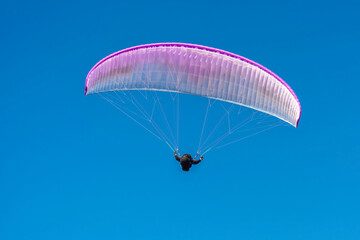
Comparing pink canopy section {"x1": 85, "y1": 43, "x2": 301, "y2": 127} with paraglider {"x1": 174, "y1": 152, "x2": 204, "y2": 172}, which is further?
paraglider {"x1": 174, "y1": 152, "x2": 204, "y2": 172}

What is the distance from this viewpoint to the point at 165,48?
30.0 m

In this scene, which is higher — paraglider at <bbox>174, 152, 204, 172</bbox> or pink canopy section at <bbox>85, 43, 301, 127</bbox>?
pink canopy section at <bbox>85, 43, 301, 127</bbox>

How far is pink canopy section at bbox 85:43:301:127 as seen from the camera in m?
29.8

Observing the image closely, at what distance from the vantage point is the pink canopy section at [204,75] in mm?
29844

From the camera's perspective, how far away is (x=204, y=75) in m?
30.4

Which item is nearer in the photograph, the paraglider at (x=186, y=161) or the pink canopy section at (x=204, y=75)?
the pink canopy section at (x=204, y=75)

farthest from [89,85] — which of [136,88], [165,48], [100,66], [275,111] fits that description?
[275,111]

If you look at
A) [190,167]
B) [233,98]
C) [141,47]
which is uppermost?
[141,47]

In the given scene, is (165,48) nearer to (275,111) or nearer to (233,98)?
(233,98)

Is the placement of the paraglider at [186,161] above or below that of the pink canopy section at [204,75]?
below

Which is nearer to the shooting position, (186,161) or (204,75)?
(204,75)

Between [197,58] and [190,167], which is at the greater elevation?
[197,58]

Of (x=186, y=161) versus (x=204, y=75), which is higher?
(x=204, y=75)

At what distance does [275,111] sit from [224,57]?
4140 millimetres
